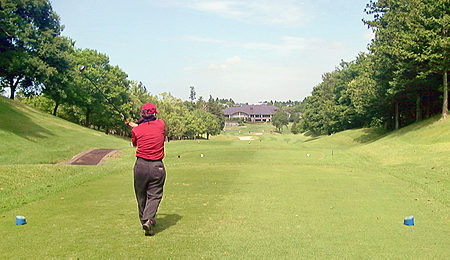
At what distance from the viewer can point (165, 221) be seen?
379 inches

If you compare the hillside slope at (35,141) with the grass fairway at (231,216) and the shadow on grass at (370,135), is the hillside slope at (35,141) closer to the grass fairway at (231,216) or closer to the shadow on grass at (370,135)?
the grass fairway at (231,216)

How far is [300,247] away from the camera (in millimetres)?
7516

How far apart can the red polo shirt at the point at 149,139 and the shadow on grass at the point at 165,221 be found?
155 cm

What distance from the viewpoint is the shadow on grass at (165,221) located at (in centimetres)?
892

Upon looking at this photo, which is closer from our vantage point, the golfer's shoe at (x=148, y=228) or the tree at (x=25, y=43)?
the golfer's shoe at (x=148, y=228)

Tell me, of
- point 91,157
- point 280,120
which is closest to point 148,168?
point 91,157

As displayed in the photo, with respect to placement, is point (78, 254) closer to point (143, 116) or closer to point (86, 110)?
point (143, 116)

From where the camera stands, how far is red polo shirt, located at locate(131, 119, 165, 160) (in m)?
8.95

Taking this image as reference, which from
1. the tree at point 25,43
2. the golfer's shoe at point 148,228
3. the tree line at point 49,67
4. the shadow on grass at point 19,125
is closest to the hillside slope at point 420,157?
the golfer's shoe at point 148,228

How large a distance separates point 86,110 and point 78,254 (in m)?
77.6

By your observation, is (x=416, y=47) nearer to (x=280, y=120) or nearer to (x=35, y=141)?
(x=35, y=141)

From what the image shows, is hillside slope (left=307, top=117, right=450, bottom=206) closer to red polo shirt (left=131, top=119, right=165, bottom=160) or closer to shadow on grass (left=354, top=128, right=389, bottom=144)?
red polo shirt (left=131, top=119, right=165, bottom=160)

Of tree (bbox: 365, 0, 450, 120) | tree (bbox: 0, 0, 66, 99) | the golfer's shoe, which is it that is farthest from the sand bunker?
tree (bbox: 365, 0, 450, 120)

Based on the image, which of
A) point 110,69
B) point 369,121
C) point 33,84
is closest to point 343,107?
point 369,121
